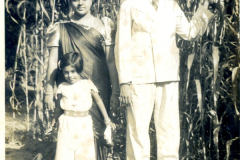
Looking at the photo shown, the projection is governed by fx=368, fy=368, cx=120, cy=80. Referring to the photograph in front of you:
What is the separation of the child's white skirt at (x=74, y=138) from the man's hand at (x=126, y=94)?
32cm

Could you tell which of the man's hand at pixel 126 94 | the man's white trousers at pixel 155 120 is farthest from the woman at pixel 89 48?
the man's white trousers at pixel 155 120

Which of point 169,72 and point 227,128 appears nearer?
point 169,72

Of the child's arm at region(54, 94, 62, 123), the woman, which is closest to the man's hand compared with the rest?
the woman

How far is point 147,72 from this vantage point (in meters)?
2.88

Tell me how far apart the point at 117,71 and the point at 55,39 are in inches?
22.4

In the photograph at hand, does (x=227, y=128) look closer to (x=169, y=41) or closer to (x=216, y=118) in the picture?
(x=216, y=118)

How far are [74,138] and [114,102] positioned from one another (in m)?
0.43

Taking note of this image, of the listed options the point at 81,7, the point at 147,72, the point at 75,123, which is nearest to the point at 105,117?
the point at 75,123

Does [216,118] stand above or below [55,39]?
below

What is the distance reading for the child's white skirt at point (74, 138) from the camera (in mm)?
2908

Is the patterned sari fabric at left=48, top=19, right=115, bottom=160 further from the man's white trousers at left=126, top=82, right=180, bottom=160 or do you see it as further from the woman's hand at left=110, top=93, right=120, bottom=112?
the man's white trousers at left=126, top=82, right=180, bottom=160

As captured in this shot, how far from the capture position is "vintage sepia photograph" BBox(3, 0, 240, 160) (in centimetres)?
289

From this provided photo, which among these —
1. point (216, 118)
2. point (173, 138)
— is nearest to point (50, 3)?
point (173, 138)

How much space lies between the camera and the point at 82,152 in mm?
2926
